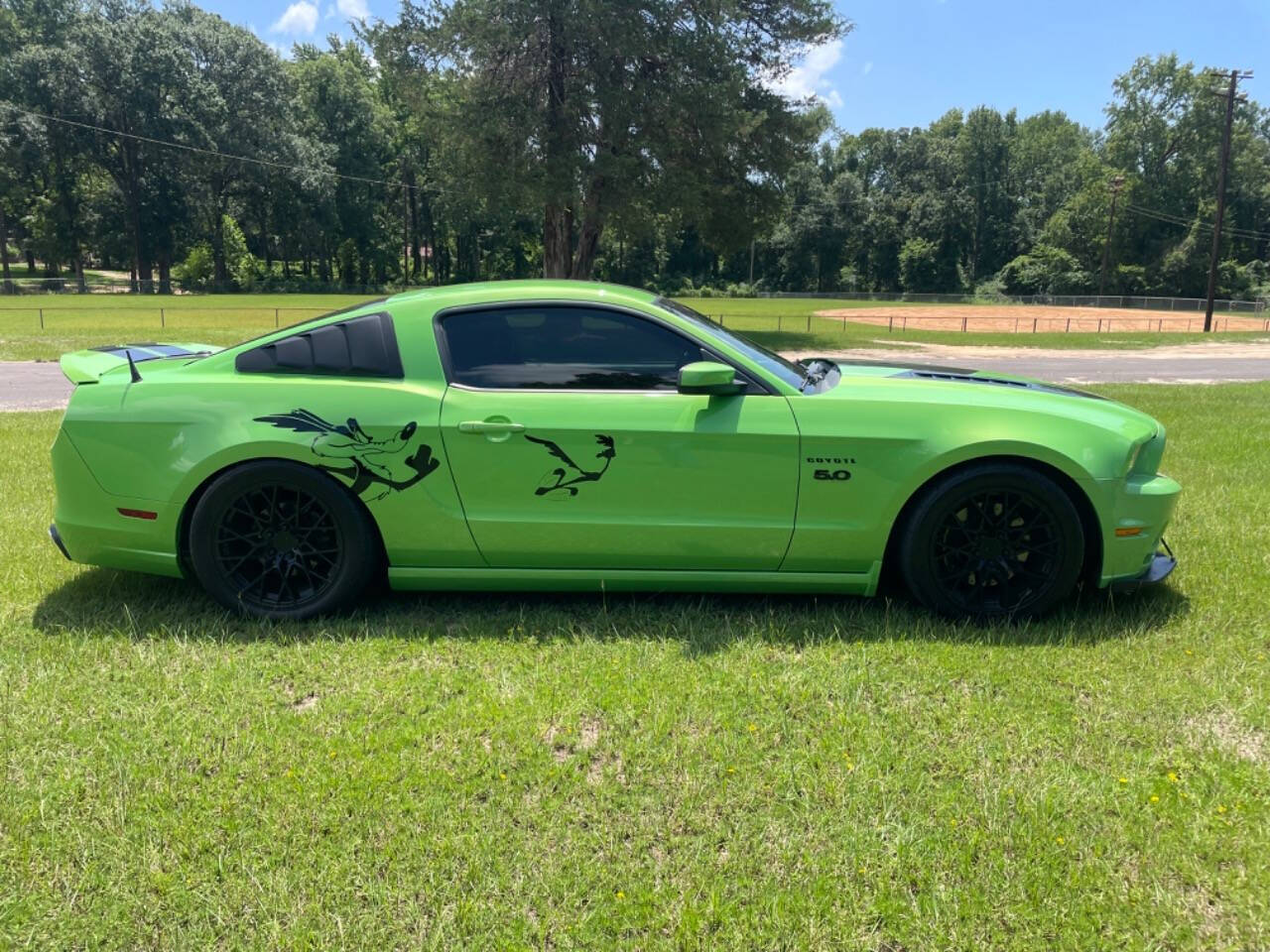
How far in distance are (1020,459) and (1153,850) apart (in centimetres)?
170

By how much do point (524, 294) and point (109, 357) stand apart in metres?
2.15

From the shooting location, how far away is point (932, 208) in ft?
276

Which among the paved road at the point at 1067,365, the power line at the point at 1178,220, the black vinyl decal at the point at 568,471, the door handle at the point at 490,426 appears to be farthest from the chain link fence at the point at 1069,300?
the door handle at the point at 490,426

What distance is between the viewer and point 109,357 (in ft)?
13.6

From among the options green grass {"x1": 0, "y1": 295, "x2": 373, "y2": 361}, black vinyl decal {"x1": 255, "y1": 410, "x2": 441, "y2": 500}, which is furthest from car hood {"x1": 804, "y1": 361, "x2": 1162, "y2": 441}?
green grass {"x1": 0, "y1": 295, "x2": 373, "y2": 361}

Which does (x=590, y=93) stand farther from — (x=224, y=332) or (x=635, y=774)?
(x=635, y=774)

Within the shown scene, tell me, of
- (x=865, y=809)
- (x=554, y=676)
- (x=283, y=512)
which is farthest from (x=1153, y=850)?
(x=283, y=512)

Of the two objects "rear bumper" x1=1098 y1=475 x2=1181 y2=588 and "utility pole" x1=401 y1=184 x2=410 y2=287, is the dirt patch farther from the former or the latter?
"utility pole" x1=401 y1=184 x2=410 y2=287

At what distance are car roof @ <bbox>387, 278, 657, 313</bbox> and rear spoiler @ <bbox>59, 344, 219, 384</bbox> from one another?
4.40 ft

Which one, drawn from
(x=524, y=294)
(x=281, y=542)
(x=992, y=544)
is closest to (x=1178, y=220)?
(x=992, y=544)

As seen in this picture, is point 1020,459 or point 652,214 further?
point 652,214

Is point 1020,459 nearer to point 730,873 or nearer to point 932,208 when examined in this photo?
point 730,873

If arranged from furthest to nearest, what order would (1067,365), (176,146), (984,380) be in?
(176,146)
(1067,365)
(984,380)

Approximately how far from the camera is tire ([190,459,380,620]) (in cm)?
358
